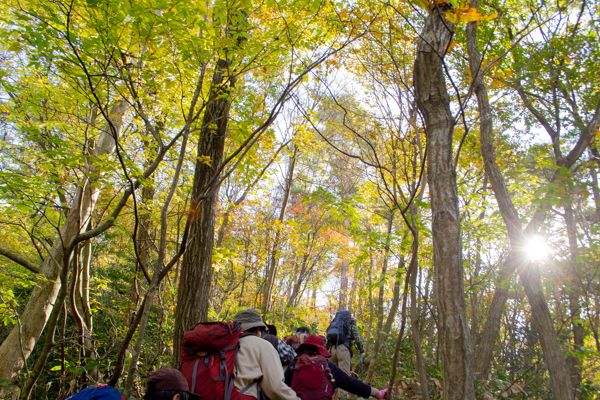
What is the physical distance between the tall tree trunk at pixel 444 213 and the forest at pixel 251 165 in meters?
0.01

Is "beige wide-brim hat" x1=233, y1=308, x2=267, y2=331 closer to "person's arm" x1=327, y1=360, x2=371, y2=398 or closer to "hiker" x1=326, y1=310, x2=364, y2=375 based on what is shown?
"person's arm" x1=327, y1=360, x2=371, y2=398

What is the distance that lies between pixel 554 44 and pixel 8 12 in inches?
359

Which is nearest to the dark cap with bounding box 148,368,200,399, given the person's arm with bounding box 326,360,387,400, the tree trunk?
the person's arm with bounding box 326,360,387,400

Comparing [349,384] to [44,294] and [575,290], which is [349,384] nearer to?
[44,294]

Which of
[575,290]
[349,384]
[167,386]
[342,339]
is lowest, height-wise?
[349,384]

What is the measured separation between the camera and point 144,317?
3.08m

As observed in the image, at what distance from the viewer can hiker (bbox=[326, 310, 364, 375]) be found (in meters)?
6.50

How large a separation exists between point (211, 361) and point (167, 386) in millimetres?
451

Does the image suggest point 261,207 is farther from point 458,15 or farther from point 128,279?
point 458,15

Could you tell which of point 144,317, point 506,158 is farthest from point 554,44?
point 144,317

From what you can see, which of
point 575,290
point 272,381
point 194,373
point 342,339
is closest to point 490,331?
A: point 575,290

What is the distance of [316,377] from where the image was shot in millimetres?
3875

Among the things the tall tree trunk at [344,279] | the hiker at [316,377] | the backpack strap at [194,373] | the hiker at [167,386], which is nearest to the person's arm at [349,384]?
the hiker at [316,377]

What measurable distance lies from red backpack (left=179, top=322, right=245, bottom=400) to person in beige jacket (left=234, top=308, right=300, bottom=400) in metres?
0.08
